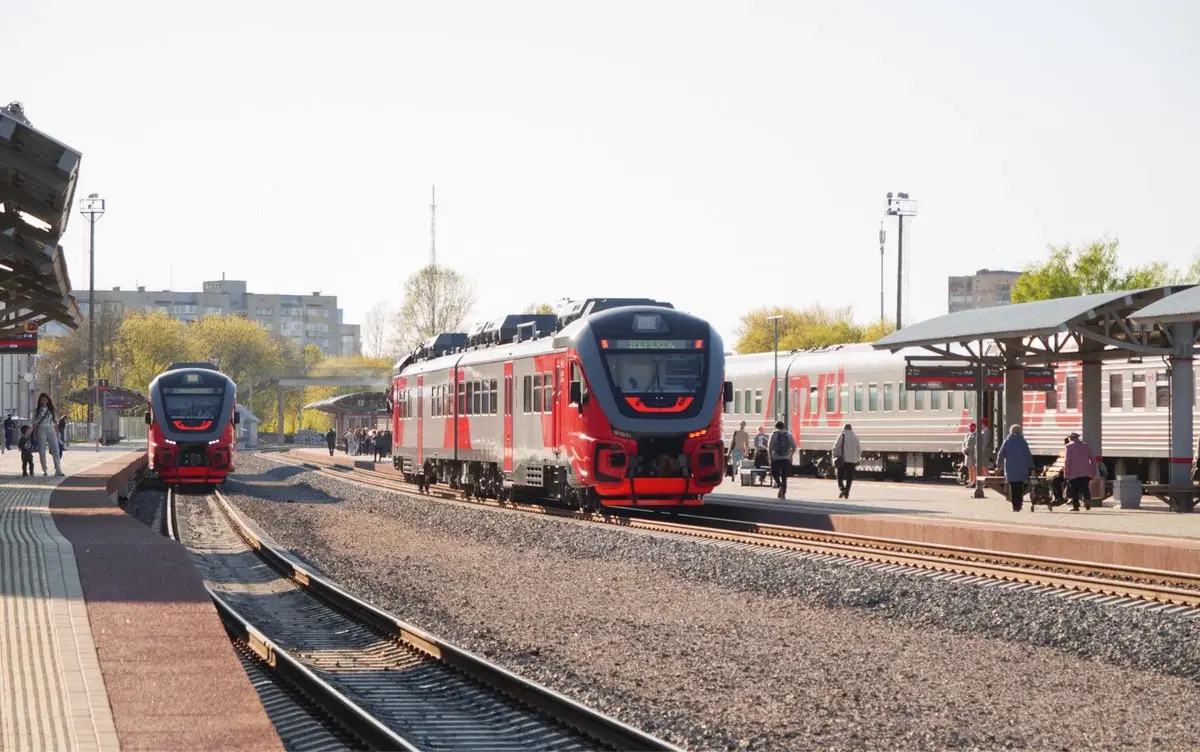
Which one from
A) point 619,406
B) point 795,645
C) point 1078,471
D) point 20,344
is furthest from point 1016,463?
point 20,344

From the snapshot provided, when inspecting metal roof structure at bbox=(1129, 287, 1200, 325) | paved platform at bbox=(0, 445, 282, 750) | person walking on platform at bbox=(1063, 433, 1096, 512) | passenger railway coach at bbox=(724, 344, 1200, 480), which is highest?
metal roof structure at bbox=(1129, 287, 1200, 325)

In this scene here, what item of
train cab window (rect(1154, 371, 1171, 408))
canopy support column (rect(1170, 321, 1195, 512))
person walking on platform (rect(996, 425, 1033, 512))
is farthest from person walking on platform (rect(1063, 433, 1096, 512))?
train cab window (rect(1154, 371, 1171, 408))

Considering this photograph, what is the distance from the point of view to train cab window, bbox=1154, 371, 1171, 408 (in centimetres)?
3538

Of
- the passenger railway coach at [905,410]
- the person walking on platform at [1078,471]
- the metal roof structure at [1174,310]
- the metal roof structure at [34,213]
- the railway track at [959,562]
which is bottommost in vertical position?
the railway track at [959,562]

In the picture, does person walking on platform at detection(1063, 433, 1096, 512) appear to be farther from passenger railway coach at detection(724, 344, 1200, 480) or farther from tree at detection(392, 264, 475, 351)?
tree at detection(392, 264, 475, 351)

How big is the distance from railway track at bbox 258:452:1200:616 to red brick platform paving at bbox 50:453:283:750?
7.65m

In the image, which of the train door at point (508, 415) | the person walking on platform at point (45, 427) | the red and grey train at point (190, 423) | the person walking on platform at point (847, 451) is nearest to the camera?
the train door at point (508, 415)

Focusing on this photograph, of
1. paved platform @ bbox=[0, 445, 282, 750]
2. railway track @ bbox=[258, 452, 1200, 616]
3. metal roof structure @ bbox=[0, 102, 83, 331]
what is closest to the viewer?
paved platform @ bbox=[0, 445, 282, 750]

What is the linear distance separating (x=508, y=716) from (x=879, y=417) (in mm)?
35700

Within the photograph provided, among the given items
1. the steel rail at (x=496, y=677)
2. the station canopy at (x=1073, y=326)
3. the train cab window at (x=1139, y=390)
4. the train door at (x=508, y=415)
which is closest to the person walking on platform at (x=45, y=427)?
the train door at (x=508, y=415)

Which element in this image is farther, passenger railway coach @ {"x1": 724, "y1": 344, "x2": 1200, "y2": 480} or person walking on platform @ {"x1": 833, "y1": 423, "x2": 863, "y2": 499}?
passenger railway coach @ {"x1": 724, "y1": 344, "x2": 1200, "y2": 480}

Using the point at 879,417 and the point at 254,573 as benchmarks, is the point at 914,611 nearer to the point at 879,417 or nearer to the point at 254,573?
the point at 254,573

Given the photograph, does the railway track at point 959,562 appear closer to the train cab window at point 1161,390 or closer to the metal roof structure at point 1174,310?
the metal roof structure at point 1174,310

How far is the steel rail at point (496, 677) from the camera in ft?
29.9
